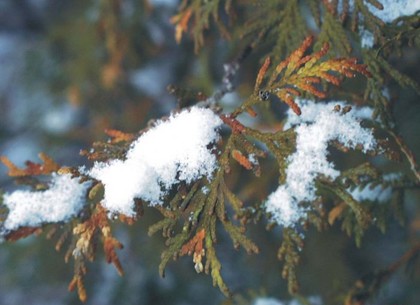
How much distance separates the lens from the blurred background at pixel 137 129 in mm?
3215

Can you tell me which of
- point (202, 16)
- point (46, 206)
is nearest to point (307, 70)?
point (202, 16)

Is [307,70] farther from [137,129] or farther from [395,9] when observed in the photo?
[137,129]

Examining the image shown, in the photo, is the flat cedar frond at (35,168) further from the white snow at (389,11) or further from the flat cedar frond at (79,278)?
the white snow at (389,11)

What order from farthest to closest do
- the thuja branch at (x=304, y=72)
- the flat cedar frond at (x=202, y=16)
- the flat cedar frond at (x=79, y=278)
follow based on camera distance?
A: the flat cedar frond at (x=202, y=16), the flat cedar frond at (x=79, y=278), the thuja branch at (x=304, y=72)

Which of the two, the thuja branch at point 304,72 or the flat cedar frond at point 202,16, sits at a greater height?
the flat cedar frond at point 202,16

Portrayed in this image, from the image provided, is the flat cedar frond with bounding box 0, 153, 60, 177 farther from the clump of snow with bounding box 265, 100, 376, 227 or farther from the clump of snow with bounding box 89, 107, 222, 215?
the clump of snow with bounding box 265, 100, 376, 227

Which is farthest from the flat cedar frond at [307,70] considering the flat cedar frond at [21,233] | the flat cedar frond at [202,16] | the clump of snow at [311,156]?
the flat cedar frond at [21,233]

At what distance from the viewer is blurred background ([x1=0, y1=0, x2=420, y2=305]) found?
3.21 metres

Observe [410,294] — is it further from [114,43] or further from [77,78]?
[77,78]

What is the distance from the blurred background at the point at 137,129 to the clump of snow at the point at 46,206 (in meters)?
1.41

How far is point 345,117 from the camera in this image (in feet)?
4.88

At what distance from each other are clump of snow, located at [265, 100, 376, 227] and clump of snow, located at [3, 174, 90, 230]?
607 millimetres

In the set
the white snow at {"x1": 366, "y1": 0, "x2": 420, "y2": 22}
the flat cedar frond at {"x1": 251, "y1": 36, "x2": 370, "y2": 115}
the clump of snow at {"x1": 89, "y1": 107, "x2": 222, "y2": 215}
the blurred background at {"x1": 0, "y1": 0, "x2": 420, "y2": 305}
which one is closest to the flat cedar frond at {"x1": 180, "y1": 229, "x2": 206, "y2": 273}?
the clump of snow at {"x1": 89, "y1": 107, "x2": 222, "y2": 215}

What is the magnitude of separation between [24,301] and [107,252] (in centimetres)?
376
